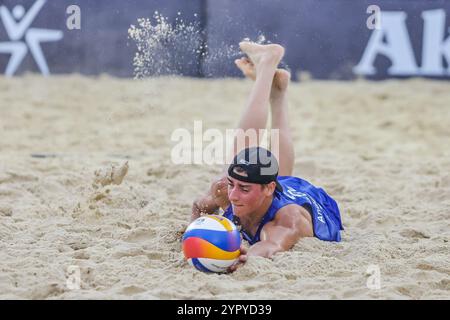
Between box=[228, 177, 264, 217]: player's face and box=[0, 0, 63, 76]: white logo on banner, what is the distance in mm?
5675

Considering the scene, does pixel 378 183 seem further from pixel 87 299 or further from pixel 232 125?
pixel 87 299

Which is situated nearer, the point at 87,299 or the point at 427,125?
the point at 87,299

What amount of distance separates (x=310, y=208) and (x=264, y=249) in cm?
50

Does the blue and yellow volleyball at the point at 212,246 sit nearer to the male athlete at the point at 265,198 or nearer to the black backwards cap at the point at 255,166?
the male athlete at the point at 265,198

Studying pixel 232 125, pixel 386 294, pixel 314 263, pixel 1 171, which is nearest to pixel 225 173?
pixel 314 263

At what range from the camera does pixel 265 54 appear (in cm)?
464

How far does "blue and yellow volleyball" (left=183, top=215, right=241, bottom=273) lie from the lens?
328cm

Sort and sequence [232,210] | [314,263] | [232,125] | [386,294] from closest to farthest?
[386,294] < [314,263] < [232,210] < [232,125]

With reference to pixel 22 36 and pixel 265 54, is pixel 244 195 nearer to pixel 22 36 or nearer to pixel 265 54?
pixel 265 54

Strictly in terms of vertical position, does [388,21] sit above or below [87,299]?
above

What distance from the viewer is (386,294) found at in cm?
304

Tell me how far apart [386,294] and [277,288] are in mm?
451

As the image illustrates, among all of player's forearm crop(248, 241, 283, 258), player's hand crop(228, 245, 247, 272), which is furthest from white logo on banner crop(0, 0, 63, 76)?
player's hand crop(228, 245, 247, 272)

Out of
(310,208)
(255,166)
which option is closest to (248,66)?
(310,208)
